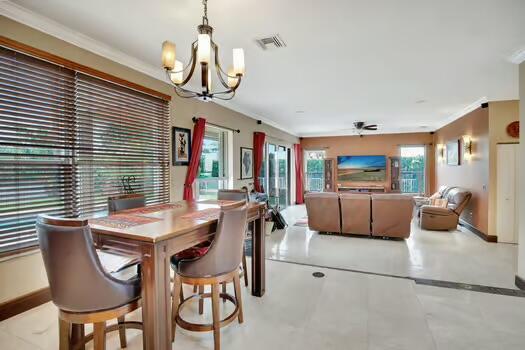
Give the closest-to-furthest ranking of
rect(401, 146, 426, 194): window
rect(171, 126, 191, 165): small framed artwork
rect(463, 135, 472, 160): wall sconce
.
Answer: rect(171, 126, 191, 165): small framed artwork
rect(463, 135, 472, 160): wall sconce
rect(401, 146, 426, 194): window

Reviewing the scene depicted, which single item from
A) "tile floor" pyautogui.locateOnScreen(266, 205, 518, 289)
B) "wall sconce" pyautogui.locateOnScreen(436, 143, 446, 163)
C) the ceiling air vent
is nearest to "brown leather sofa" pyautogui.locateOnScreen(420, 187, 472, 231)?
"tile floor" pyautogui.locateOnScreen(266, 205, 518, 289)

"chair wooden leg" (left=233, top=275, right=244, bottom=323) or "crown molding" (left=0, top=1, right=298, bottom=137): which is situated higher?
"crown molding" (left=0, top=1, right=298, bottom=137)

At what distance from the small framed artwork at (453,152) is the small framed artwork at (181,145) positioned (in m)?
6.29

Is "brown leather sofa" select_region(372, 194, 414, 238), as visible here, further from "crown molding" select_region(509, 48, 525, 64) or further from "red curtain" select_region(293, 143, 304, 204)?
"red curtain" select_region(293, 143, 304, 204)

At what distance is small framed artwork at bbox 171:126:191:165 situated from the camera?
161 inches

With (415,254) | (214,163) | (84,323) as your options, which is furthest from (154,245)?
(415,254)

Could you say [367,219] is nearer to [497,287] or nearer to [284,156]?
[497,287]

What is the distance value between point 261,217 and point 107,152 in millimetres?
1998

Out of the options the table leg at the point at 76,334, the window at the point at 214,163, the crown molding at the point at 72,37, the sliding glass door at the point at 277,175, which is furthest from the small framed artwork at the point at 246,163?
the table leg at the point at 76,334

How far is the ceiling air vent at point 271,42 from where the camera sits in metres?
2.82

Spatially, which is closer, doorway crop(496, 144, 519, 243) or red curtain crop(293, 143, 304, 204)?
doorway crop(496, 144, 519, 243)

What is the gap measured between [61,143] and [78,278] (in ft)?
6.12

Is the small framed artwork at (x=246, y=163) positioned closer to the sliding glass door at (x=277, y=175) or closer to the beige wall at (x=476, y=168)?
the sliding glass door at (x=277, y=175)

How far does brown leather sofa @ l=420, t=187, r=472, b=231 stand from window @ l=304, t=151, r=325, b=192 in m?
5.03
